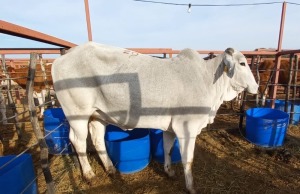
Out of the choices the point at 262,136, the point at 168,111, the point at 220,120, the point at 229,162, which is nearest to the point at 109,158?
the point at 168,111

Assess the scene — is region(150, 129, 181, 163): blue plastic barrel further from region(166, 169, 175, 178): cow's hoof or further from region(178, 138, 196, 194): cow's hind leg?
region(178, 138, 196, 194): cow's hind leg

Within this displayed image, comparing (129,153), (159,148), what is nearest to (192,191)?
(159,148)

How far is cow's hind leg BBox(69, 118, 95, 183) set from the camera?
293cm

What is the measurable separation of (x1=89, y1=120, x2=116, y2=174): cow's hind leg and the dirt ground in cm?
15

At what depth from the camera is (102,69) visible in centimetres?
267

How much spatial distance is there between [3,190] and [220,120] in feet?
16.1

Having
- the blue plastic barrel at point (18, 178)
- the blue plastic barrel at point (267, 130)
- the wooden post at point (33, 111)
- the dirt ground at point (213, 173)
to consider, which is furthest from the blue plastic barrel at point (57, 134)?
the blue plastic barrel at point (267, 130)

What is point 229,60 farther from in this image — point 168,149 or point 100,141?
point 100,141

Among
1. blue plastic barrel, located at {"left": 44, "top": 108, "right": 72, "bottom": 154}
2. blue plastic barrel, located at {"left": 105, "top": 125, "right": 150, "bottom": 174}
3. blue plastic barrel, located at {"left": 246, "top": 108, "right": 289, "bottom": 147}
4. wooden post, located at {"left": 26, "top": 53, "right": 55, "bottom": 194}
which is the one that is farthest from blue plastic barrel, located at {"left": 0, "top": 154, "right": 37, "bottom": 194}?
blue plastic barrel, located at {"left": 246, "top": 108, "right": 289, "bottom": 147}

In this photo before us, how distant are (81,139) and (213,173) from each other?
208 cm

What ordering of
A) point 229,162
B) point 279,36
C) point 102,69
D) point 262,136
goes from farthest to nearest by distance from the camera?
point 279,36
point 262,136
point 229,162
point 102,69

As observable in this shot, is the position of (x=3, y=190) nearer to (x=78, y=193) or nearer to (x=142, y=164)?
(x=78, y=193)

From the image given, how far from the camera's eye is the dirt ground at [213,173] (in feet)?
10.1

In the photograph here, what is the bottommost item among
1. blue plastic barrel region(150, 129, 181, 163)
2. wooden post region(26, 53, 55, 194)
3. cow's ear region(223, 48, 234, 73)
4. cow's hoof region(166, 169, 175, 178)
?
cow's hoof region(166, 169, 175, 178)
